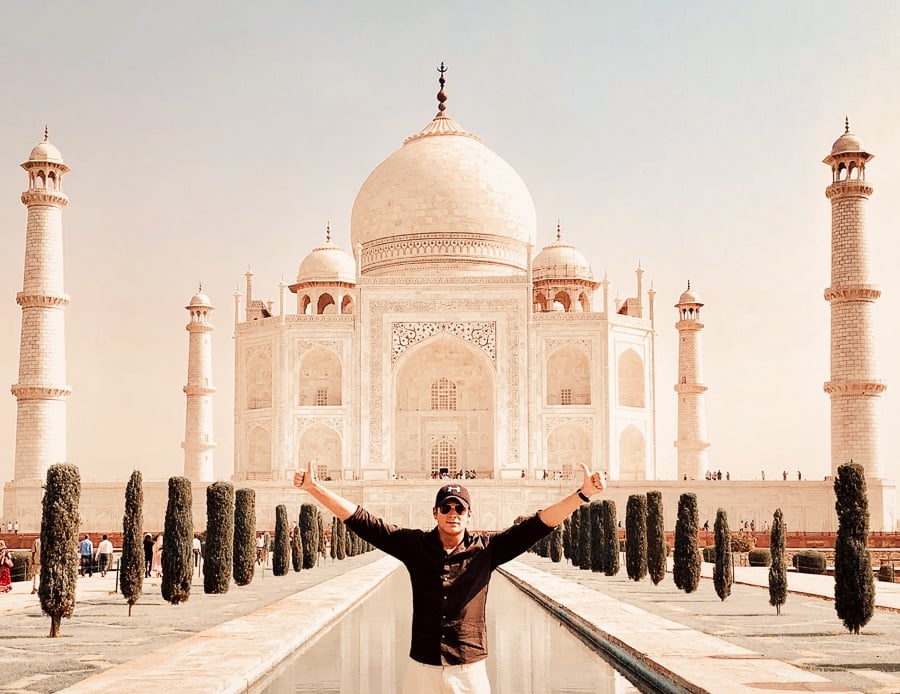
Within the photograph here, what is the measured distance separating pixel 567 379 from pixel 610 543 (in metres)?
14.4

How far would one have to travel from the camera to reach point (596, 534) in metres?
16.9

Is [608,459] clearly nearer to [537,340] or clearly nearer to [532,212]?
[537,340]

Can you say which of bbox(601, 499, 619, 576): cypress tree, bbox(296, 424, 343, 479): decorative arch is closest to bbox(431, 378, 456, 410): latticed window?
bbox(296, 424, 343, 479): decorative arch

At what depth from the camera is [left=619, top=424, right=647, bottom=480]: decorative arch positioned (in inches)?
1175

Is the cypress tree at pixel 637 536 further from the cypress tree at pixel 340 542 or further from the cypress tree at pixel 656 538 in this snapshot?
the cypress tree at pixel 340 542

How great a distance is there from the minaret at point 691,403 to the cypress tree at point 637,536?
16.8 m

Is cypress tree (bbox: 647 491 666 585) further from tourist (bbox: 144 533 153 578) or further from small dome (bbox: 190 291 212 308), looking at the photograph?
small dome (bbox: 190 291 212 308)

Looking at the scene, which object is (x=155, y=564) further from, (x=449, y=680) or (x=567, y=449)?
(x=449, y=680)

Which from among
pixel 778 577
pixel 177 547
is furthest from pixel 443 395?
pixel 778 577

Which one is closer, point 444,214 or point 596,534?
point 596,534

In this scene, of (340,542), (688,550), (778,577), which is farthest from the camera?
(340,542)

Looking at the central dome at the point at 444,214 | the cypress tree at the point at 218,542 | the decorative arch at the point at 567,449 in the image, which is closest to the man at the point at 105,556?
the cypress tree at the point at 218,542

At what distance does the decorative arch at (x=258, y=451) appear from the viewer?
29.6m

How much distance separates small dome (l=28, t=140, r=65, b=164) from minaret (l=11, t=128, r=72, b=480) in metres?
0.05
